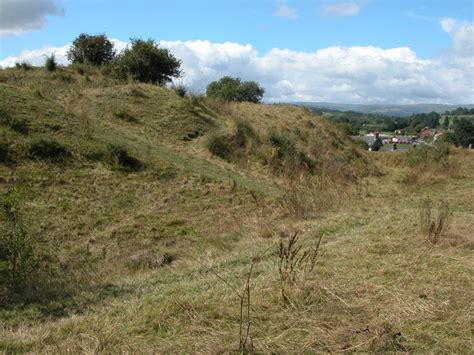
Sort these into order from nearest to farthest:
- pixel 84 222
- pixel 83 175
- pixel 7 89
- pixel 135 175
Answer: pixel 84 222
pixel 83 175
pixel 135 175
pixel 7 89

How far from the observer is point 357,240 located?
22.3ft

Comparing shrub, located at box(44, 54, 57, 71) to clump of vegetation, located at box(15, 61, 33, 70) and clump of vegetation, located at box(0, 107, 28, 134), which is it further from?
clump of vegetation, located at box(0, 107, 28, 134)

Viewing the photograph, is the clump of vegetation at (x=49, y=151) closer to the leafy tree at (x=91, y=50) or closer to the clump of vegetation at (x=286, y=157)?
the clump of vegetation at (x=286, y=157)

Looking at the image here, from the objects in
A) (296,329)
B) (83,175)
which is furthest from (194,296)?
(83,175)

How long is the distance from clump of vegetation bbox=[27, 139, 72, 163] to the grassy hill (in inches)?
1.5

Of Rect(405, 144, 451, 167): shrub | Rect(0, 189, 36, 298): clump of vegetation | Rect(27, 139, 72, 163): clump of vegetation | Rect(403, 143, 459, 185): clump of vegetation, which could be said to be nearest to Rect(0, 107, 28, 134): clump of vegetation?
Rect(27, 139, 72, 163): clump of vegetation

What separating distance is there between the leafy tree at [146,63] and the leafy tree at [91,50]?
3.52m

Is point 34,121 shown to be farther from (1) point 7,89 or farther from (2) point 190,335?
(2) point 190,335

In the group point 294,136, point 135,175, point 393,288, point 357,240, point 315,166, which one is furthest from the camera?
point 294,136

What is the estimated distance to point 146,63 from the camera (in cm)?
2322

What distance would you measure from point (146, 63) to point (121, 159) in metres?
12.3

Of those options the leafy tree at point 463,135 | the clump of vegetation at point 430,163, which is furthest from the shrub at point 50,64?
the leafy tree at point 463,135

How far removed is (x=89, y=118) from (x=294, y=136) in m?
8.84

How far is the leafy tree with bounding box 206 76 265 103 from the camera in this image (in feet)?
125
